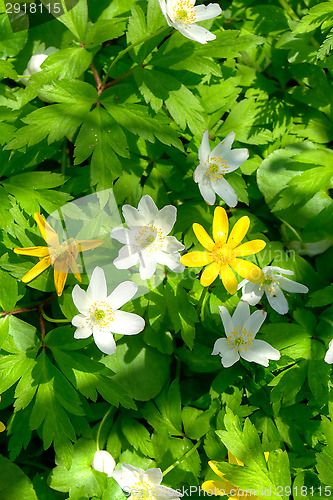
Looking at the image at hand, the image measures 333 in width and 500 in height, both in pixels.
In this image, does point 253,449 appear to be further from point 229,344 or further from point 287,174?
point 287,174

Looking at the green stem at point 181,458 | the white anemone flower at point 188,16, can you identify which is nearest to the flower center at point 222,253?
the white anemone flower at point 188,16

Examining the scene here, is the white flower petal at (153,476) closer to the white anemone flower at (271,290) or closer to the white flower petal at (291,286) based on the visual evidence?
the white anemone flower at (271,290)

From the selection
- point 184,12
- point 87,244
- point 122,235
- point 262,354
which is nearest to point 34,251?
point 87,244

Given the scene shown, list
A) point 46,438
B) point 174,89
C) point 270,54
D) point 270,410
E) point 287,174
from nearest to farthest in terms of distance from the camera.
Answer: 1. point 46,438
2. point 174,89
3. point 270,410
4. point 287,174
5. point 270,54

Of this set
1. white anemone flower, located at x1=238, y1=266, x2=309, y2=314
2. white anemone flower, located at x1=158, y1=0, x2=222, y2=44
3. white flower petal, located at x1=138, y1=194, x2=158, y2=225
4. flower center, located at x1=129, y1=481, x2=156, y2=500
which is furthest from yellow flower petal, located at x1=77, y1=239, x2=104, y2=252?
flower center, located at x1=129, y1=481, x2=156, y2=500

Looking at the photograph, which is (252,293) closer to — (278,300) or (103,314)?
(278,300)

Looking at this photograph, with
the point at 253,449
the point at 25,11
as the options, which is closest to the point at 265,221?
the point at 253,449
